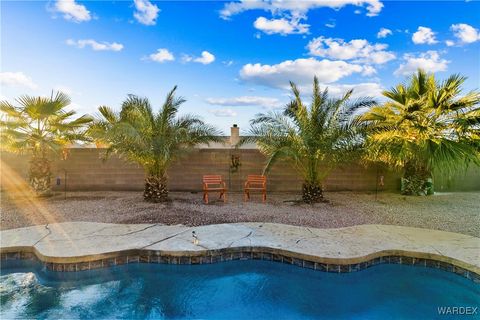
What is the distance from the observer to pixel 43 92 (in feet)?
29.5

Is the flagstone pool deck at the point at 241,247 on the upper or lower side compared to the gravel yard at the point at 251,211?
lower

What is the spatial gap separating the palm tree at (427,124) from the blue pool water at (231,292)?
438 cm

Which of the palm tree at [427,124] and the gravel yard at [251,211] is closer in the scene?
the gravel yard at [251,211]

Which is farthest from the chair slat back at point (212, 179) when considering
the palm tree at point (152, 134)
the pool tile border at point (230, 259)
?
the pool tile border at point (230, 259)

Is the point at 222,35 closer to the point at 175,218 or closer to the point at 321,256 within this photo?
the point at 175,218

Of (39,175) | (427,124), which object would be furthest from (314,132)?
(39,175)

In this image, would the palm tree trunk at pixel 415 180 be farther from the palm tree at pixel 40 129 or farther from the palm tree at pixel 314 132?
the palm tree at pixel 40 129

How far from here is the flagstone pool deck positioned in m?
4.84

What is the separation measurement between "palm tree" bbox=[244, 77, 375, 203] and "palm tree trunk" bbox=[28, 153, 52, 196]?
6.71 meters

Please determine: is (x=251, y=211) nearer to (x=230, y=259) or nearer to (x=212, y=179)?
Answer: (x=212, y=179)

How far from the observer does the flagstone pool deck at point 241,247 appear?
4.84 m

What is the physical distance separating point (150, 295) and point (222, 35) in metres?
9.51

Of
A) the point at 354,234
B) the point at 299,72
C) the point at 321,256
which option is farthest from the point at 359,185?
the point at 321,256

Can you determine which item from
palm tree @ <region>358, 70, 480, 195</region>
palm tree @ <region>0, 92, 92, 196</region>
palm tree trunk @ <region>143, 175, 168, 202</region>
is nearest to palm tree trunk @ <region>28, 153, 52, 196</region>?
palm tree @ <region>0, 92, 92, 196</region>
